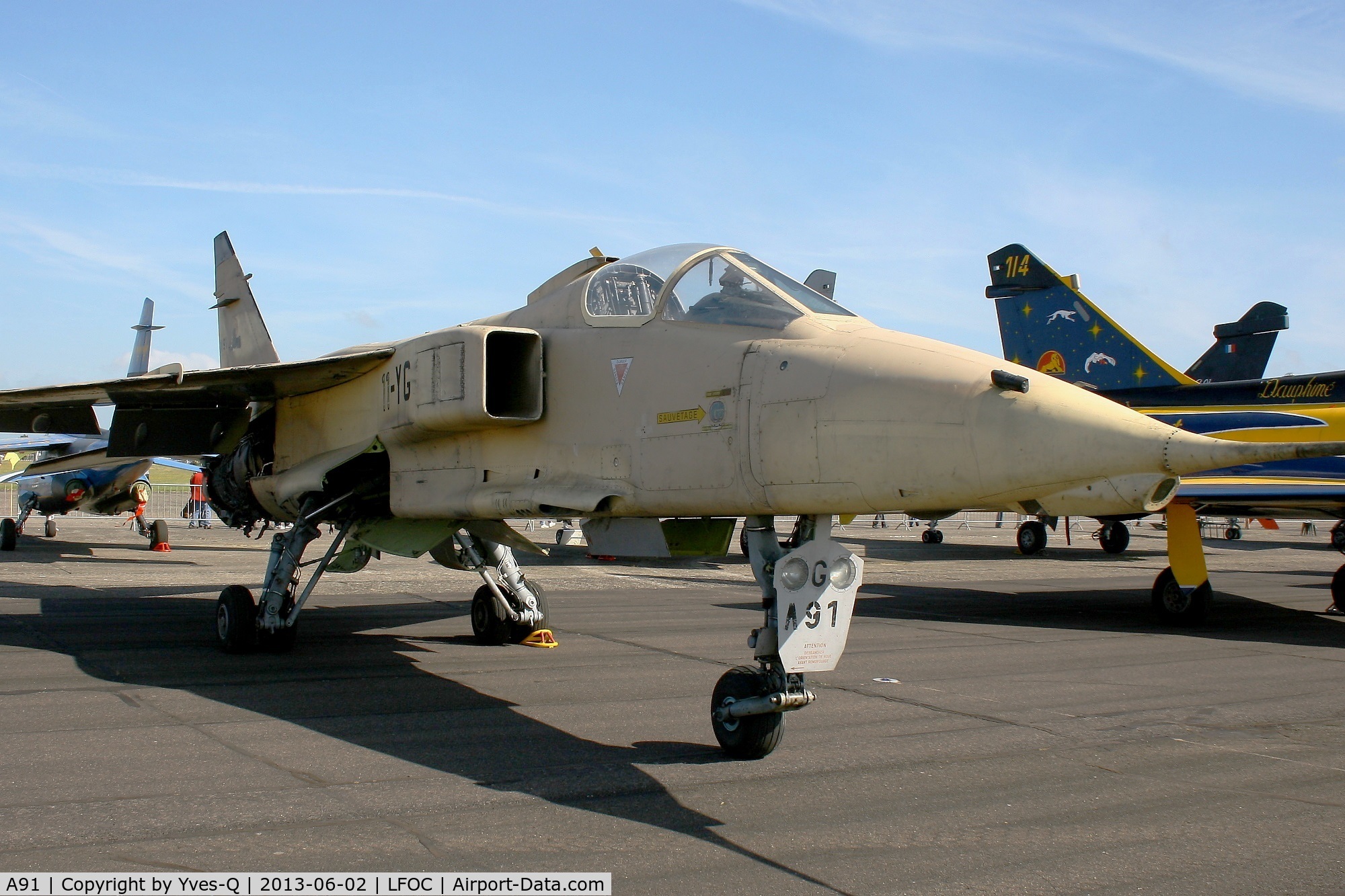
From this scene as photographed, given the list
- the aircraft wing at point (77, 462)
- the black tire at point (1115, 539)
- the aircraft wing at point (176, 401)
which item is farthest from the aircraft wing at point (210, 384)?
the black tire at point (1115, 539)

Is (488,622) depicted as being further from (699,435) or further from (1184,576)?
(1184,576)

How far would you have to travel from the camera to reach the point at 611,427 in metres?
6.20

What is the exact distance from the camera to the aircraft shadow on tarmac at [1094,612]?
12.7 meters

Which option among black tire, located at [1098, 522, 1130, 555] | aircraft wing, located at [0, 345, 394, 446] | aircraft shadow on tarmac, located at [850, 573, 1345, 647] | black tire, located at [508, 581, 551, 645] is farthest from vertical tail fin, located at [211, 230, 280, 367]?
black tire, located at [1098, 522, 1130, 555]

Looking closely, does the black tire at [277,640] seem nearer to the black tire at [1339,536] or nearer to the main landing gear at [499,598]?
the main landing gear at [499,598]

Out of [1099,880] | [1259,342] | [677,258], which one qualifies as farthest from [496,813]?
[1259,342]

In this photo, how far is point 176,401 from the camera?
9805mm

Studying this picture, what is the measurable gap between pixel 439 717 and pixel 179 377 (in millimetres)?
3709

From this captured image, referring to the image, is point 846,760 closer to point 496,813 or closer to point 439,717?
point 496,813

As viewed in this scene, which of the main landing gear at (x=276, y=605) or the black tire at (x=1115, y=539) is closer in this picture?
the main landing gear at (x=276, y=605)

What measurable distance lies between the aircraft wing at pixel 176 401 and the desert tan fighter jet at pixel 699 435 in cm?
5

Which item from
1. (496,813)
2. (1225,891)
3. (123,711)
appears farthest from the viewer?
(123,711)

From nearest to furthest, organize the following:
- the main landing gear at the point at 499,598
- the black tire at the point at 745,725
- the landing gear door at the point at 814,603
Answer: the landing gear door at the point at 814,603 → the black tire at the point at 745,725 → the main landing gear at the point at 499,598

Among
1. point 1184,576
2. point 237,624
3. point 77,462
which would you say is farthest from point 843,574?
point 77,462
